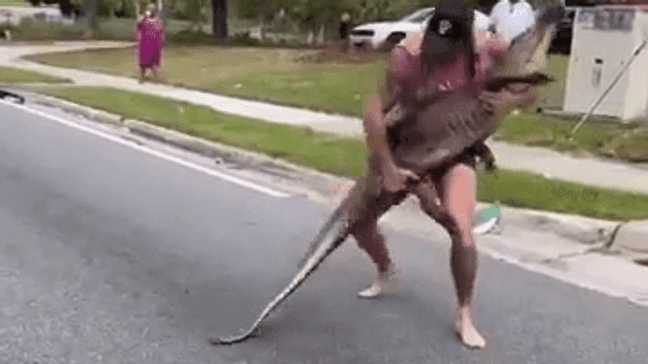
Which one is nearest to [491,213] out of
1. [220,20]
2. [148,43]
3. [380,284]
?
[380,284]

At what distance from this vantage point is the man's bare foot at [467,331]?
4527 mm

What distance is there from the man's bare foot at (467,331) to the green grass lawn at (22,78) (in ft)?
52.9

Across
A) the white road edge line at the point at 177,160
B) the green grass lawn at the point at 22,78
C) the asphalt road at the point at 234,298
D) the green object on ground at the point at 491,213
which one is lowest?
the green grass lawn at the point at 22,78

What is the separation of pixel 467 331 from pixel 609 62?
9.44 metres

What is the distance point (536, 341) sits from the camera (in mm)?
4680

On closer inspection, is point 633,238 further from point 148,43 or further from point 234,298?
point 148,43

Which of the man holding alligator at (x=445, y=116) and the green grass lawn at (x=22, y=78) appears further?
the green grass lawn at (x=22, y=78)

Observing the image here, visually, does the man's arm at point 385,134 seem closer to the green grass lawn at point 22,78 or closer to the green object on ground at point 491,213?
the green object on ground at point 491,213

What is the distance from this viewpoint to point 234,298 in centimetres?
523

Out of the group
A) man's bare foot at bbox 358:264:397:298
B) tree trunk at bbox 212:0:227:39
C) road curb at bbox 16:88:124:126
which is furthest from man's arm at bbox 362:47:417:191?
tree trunk at bbox 212:0:227:39

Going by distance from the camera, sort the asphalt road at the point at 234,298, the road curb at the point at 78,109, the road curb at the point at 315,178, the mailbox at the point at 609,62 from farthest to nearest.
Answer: the road curb at the point at 78,109 → the mailbox at the point at 609,62 → the road curb at the point at 315,178 → the asphalt road at the point at 234,298

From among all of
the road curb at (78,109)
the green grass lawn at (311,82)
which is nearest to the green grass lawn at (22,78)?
the road curb at (78,109)

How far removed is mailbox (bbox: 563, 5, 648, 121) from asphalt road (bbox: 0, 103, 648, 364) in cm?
665

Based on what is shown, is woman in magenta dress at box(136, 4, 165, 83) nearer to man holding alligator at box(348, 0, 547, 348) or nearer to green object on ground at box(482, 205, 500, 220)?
green object on ground at box(482, 205, 500, 220)
